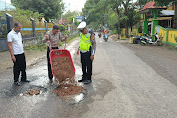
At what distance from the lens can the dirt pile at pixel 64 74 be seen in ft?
15.1

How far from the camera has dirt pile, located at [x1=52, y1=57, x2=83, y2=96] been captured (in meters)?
4.60

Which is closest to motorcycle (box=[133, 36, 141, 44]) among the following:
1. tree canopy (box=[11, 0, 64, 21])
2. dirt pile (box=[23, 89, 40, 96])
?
tree canopy (box=[11, 0, 64, 21])

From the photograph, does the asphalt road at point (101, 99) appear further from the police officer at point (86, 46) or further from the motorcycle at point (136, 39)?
the motorcycle at point (136, 39)

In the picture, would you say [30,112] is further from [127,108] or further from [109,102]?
[127,108]

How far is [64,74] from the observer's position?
4.77 m

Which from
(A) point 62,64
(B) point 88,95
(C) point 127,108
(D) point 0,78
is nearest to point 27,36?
(D) point 0,78

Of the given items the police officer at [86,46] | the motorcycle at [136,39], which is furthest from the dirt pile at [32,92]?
the motorcycle at [136,39]

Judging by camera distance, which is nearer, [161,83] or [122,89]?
[122,89]

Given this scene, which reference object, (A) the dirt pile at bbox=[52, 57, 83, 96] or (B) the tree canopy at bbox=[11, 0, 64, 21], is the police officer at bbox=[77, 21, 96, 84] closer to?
(A) the dirt pile at bbox=[52, 57, 83, 96]

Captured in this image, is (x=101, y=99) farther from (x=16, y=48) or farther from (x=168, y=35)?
(x=168, y=35)

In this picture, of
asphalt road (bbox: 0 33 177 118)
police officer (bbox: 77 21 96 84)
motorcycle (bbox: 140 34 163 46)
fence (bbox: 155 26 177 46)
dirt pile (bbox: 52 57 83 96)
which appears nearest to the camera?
asphalt road (bbox: 0 33 177 118)

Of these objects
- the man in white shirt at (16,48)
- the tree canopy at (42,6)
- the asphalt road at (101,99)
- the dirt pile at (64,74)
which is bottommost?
the asphalt road at (101,99)

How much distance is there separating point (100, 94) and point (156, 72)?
2987mm

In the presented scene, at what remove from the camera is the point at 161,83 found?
517cm
